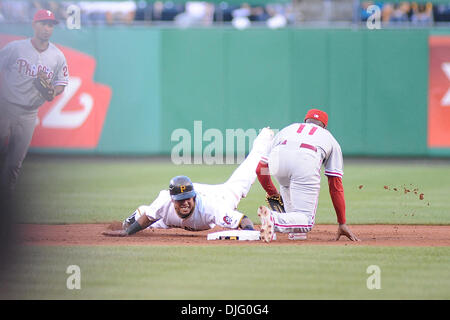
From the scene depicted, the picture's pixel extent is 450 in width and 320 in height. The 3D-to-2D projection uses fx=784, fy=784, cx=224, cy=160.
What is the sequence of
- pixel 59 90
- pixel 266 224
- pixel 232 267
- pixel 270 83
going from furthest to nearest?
pixel 270 83 → pixel 59 90 → pixel 266 224 → pixel 232 267

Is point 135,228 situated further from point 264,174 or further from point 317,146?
point 317,146

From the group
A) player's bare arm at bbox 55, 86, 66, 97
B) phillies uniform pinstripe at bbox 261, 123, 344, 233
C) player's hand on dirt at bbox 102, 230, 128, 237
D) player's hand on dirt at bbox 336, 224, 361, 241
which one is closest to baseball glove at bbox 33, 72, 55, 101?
player's bare arm at bbox 55, 86, 66, 97

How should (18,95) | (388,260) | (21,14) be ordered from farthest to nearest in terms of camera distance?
1. (21,14)
2. (18,95)
3. (388,260)

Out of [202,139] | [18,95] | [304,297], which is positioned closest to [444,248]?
[304,297]

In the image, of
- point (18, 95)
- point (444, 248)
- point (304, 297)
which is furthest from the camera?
point (18, 95)

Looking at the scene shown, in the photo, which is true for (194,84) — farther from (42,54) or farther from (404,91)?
(42,54)

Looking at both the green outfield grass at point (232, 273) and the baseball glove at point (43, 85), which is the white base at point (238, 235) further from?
the baseball glove at point (43, 85)

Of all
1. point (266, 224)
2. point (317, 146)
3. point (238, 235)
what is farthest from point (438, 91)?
point (266, 224)
